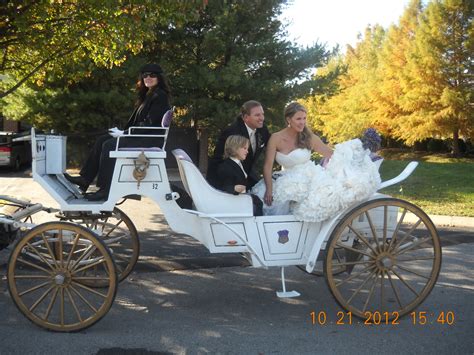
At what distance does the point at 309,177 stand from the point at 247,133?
74 cm

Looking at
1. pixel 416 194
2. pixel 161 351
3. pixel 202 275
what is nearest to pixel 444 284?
pixel 202 275

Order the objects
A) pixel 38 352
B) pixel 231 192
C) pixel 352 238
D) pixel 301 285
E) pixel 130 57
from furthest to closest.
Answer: pixel 130 57
pixel 301 285
pixel 352 238
pixel 231 192
pixel 38 352

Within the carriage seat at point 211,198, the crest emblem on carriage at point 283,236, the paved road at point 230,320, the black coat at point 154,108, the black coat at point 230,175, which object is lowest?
the paved road at point 230,320

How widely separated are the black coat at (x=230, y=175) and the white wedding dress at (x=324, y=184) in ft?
1.19

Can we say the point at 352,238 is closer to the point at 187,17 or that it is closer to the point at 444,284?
the point at 444,284

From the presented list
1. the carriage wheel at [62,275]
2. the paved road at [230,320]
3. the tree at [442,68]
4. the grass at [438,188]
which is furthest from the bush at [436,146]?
the carriage wheel at [62,275]

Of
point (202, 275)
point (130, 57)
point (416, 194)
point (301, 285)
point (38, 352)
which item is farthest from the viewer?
point (130, 57)

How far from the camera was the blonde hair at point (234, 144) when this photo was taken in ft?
14.0

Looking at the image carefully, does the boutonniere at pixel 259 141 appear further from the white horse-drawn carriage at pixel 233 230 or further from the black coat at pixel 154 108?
the black coat at pixel 154 108

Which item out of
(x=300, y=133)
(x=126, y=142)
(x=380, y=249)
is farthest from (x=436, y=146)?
(x=126, y=142)

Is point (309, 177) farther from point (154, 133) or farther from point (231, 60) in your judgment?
point (231, 60)

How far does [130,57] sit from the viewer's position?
13633 millimetres

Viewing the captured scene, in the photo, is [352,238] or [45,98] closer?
[352,238]

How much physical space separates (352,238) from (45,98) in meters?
12.0
